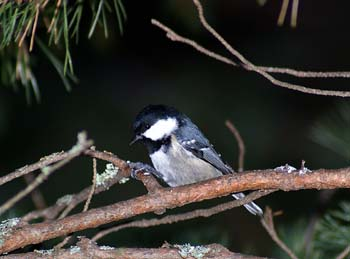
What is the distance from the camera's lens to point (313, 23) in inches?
178

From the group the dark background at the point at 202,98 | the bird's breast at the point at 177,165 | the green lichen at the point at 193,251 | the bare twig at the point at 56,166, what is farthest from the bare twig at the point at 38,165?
the dark background at the point at 202,98

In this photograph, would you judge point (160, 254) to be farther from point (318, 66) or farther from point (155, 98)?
point (318, 66)

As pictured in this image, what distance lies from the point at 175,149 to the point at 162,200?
3.94ft

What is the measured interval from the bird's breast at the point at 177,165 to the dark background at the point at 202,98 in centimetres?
79

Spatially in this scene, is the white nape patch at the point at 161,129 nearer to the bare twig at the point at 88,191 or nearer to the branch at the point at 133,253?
the bare twig at the point at 88,191

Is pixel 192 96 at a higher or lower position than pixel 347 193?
higher

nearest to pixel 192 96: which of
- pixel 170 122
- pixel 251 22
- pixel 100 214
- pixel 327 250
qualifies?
pixel 251 22

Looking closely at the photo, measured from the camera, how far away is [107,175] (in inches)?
75.6

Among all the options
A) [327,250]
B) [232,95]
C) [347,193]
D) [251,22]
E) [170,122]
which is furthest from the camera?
[251,22]

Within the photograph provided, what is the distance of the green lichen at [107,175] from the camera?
1902mm

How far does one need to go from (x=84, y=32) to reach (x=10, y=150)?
2.72 ft

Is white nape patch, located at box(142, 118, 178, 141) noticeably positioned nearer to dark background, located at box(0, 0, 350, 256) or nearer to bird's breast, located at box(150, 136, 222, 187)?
bird's breast, located at box(150, 136, 222, 187)

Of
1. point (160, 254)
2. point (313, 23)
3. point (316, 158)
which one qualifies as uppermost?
point (313, 23)

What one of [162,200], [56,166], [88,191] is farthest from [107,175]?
[56,166]
